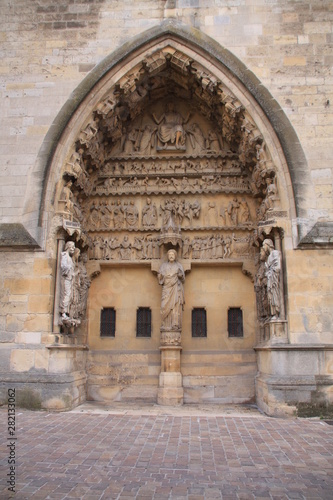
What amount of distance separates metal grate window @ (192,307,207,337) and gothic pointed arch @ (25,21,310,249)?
129 inches

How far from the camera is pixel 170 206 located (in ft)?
35.9

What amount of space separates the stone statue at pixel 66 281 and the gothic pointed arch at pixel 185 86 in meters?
0.82

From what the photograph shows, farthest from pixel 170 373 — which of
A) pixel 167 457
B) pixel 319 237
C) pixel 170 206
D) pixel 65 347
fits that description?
pixel 319 237

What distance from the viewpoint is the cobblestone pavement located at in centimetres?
438

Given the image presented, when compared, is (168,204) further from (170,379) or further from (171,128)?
(170,379)

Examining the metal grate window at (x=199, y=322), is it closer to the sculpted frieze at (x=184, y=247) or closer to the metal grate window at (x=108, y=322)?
the sculpted frieze at (x=184, y=247)

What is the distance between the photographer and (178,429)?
7.02m

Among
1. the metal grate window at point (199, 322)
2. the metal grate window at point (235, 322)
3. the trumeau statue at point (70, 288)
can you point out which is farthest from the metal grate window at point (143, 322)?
the metal grate window at point (235, 322)

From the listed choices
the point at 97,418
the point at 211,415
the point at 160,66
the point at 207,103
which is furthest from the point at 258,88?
the point at 97,418

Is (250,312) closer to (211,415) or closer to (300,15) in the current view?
(211,415)

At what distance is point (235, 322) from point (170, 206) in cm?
337

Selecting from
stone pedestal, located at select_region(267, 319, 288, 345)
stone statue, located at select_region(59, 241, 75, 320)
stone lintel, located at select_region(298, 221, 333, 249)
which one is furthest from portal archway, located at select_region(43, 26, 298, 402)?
A: stone pedestal, located at select_region(267, 319, 288, 345)

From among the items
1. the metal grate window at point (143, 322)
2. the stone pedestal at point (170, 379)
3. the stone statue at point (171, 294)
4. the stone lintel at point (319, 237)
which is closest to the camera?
the stone lintel at point (319, 237)

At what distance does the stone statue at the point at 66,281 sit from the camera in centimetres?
894
